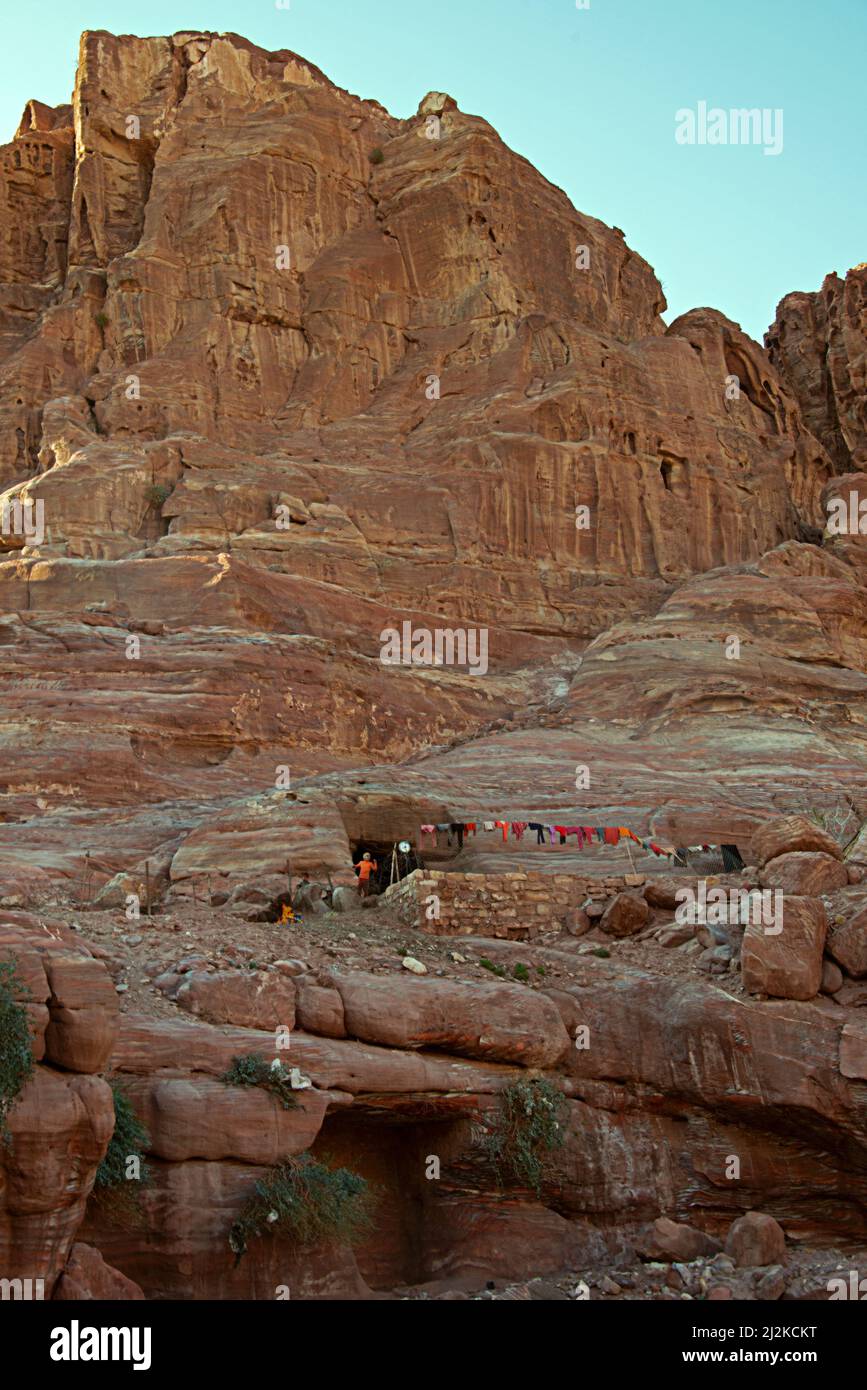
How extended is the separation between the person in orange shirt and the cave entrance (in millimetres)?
192

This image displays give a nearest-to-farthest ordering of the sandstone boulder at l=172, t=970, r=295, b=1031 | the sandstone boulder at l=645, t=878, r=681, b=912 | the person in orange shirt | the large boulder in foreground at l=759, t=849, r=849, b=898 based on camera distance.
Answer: the sandstone boulder at l=172, t=970, r=295, b=1031 → the large boulder in foreground at l=759, t=849, r=849, b=898 → the sandstone boulder at l=645, t=878, r=681, b=912 → the person in orange shirt

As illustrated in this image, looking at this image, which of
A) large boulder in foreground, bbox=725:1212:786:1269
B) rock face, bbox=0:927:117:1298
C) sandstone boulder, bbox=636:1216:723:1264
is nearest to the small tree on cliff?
rock face, bbox=0:927:117:1298

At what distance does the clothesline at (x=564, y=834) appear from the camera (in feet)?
81.6

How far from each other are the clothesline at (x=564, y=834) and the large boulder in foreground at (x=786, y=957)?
480 centimetres

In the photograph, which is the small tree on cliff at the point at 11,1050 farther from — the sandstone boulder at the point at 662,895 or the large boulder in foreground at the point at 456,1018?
the sandstone boulder at the point at 662,895

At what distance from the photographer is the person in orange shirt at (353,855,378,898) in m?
24.0

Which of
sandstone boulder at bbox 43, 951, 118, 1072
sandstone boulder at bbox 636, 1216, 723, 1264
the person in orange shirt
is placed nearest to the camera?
sandstone boulder at bbox 43, 951, 118, 1072

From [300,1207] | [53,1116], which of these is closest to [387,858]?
[300,1207]

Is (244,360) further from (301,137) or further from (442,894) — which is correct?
(442,894)

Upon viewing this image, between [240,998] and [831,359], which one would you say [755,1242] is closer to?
[240,998]

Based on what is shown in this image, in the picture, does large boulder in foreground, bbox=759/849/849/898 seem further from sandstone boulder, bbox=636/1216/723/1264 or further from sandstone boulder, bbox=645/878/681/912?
sandstone boulder, bbox=636/1216/723/1264

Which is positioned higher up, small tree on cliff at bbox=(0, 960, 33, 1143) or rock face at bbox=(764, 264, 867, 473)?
rock face at bbox=(764, 264, 867, 473)

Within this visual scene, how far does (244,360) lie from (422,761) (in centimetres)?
3062

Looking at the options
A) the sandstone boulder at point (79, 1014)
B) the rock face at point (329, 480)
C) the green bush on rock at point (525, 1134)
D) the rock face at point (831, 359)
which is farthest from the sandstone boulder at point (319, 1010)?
the rock face at point (831, 359)
